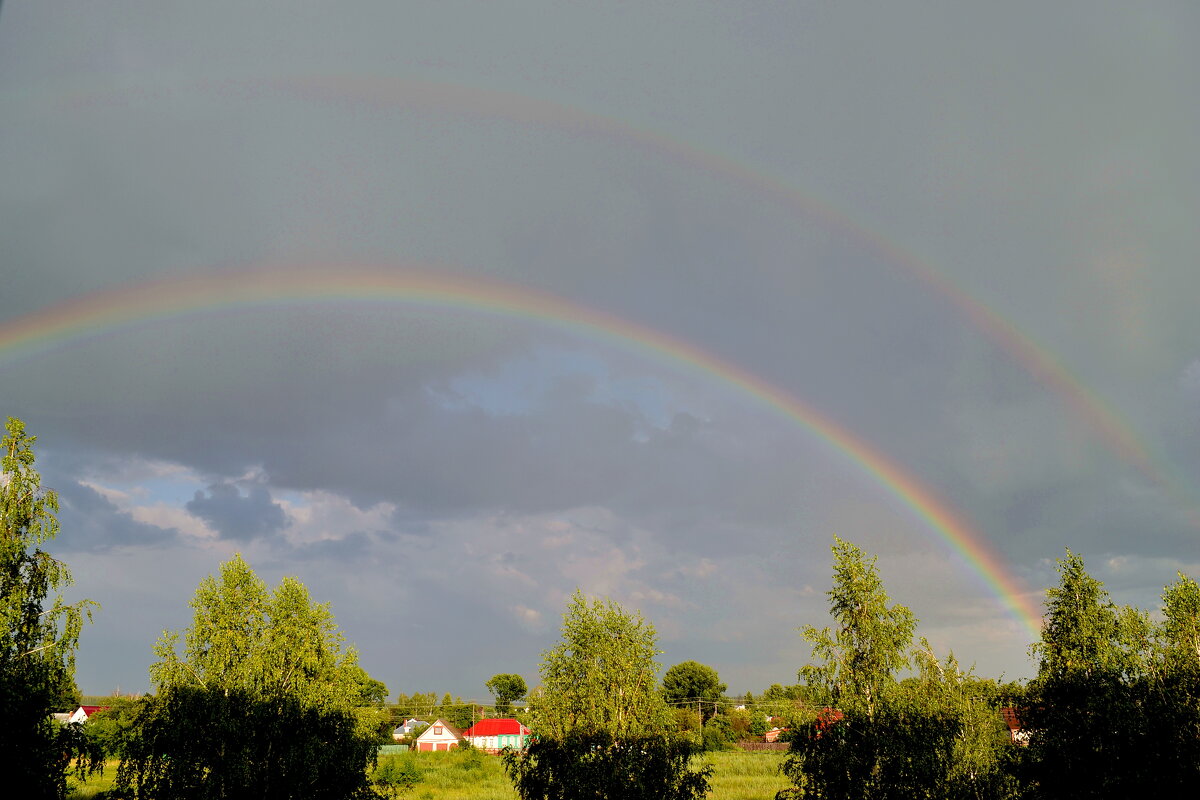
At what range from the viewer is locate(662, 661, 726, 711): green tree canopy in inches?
5930

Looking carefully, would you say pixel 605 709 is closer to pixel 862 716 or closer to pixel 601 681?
pixel 601 681

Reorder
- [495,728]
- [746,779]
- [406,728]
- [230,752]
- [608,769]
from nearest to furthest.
A: [608,769] < [230,752] < [746,779] < [495,728] < [406,728]

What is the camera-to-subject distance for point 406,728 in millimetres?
143125

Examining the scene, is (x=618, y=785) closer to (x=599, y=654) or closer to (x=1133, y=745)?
(x=599, y=654)

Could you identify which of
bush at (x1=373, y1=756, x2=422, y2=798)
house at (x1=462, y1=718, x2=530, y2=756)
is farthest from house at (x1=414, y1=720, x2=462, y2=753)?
bush at (x1=373, y1=756, x2=422, y2=798)

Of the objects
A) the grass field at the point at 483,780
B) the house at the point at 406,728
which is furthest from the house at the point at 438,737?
the grass field at the point at 483,780

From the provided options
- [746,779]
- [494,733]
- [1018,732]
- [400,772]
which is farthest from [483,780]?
[494,733]

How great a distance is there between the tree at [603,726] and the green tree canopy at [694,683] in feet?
452

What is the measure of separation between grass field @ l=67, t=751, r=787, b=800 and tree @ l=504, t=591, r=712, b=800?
20233 mm

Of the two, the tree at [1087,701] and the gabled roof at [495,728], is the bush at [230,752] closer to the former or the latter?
the tree at [1087,701]

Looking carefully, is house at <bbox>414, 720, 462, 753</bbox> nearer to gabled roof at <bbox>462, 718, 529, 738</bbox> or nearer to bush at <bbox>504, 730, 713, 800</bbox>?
gabled roof at <bbox>462, 718, 529, 738</bbox>

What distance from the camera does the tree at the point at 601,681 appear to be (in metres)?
19.7

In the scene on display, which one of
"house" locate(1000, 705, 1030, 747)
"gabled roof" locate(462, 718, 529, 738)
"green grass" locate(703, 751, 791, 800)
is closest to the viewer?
"house" locate(1000, 705, 1030, 747)

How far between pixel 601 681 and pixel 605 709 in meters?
0.69
